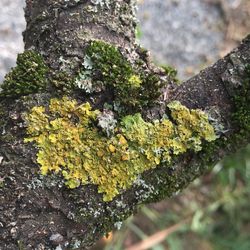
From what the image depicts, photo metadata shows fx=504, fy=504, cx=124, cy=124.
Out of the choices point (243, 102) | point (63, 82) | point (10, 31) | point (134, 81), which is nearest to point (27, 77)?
point (63, 82)

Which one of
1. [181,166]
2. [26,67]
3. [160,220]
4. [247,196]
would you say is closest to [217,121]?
[181,166]

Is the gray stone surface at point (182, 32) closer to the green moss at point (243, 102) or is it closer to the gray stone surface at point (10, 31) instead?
the gray stone surface at point (10, 31)

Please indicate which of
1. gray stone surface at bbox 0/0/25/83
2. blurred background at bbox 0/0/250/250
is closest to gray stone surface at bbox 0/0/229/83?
blurred background at bbox 0/0/250/250

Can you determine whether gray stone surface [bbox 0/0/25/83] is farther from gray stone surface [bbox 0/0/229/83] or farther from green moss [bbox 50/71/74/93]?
green moss [bbox 50/71/74/93]

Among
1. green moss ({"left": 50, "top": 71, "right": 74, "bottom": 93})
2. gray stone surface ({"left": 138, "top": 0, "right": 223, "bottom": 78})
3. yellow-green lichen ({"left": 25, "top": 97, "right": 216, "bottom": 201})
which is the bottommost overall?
yellow-green lichen ({"left": 25, "top": 97, "right": 216, "bottom": 201})

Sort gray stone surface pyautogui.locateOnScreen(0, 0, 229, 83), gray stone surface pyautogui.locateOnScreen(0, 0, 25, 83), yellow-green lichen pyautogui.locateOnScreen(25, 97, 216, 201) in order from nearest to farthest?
yellow-green lichen pyautogui.locateOnScreen(25, 97, 216, 201) → gray stone surface pyautogui.locateOnScreen(0, 0, 25, 83) → gray stone surface pyautogui.locateOnScreen(0, 0, 229, 83)

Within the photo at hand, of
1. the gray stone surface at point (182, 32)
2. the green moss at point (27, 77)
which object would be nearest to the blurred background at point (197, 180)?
the gray stone surface at point (182, 32)

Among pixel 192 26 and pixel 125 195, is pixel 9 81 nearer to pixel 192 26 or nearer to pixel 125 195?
pixel 125 195

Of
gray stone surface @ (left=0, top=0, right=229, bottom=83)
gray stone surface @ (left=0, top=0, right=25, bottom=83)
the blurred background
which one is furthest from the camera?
gray stone surface @ (left=0, top=0, right=229, bottom=83)
